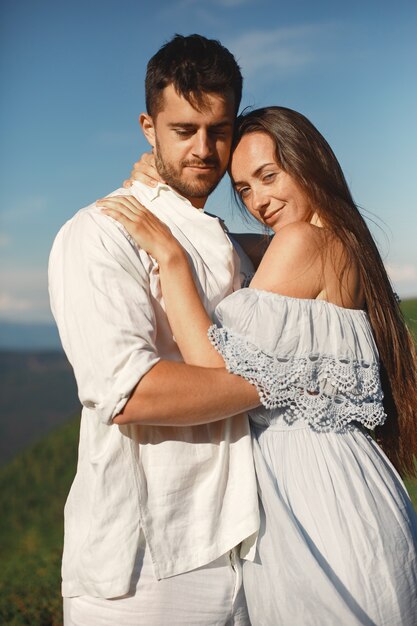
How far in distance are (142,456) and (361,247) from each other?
877 mm

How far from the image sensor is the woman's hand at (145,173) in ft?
7.64

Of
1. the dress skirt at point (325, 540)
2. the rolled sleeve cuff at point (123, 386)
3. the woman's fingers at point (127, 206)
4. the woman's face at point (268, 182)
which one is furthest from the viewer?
the woman's face at point (268, 182)

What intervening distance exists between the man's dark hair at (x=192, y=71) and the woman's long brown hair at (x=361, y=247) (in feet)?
0.60

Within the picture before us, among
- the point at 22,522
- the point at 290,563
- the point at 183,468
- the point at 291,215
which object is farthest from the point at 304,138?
the point at 22,522

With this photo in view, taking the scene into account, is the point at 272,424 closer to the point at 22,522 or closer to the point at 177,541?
the point at 177,541

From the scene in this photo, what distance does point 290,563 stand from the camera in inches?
78.2

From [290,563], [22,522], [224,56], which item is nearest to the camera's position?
[290,563]

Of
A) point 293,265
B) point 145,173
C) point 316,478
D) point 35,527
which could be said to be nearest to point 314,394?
point 316,478

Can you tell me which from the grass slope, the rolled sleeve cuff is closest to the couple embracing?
the rolled sleeve cuff

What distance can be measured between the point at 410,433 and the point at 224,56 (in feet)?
4.23

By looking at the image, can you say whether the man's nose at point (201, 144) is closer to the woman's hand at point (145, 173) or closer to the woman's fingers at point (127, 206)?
the woman's hand at point (145, 173)

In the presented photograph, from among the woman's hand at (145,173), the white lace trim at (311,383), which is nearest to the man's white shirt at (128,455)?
the white lace trim at (311,383)

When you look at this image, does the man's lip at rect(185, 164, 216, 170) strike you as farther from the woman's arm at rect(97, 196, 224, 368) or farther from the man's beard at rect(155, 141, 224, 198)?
the woman's arm at rect(97, 196, 224, 368)

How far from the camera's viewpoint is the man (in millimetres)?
1882
